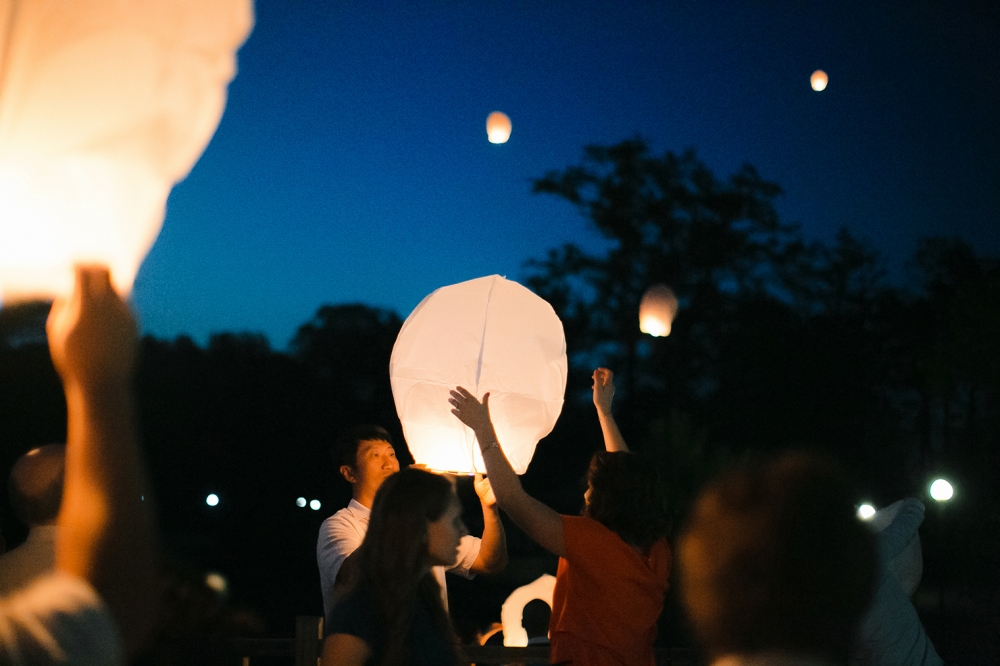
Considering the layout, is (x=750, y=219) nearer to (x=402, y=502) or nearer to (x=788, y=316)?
(x=788, y=316)

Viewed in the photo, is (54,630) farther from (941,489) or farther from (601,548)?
(941,489)

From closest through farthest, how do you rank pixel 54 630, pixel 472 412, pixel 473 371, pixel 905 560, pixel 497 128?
pixel 54 630 < pixel 472 412 < pixel 473 371 < pixel 905 560 < pixel 497 128

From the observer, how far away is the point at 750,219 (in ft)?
96.3

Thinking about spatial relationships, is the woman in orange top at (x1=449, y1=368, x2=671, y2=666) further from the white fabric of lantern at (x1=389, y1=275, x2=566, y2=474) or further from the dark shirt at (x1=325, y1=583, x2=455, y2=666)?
the dark shirt at (x1=325, y1=583, x2=455, y2=666)

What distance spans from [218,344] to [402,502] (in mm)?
30893

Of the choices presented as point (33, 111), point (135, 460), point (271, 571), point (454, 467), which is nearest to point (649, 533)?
point (454, 467)

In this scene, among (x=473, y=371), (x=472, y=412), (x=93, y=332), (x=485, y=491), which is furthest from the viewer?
(x=485, y=491)

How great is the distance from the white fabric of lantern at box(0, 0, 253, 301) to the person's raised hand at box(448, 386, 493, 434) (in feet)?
6.47

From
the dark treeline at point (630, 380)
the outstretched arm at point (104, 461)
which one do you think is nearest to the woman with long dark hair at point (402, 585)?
the outstretched arm at point (104, 461)

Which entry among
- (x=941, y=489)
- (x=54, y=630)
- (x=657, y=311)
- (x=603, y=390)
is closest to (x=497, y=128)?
(x=657, y=311)

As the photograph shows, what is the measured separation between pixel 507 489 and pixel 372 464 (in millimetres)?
1237

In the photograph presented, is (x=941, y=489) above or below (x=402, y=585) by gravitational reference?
below

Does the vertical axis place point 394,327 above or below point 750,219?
below

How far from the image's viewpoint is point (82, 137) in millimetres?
924
